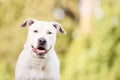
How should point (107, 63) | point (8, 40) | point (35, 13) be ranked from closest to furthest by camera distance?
point (35, 13), point (8, 40), point (107, 63)

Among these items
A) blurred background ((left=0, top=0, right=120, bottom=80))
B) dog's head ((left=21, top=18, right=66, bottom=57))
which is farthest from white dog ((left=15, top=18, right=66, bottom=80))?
blurred background ((left=0, top=0, right=120, bottom=80))

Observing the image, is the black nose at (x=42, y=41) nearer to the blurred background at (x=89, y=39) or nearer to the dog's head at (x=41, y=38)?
the dog's head at (x=41, y=38)

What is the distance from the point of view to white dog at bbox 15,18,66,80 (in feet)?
5.37

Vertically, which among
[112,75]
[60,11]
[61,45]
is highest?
[60,11]

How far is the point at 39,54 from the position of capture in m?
1.66

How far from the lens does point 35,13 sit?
89.4 inches

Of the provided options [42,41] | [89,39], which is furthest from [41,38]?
[89,39]

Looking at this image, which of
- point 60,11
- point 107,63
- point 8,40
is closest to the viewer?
point 8,40

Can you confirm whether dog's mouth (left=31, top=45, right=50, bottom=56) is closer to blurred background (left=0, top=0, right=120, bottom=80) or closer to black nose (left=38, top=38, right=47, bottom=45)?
black nose (left=38, top=38, right=47, bottom=45)

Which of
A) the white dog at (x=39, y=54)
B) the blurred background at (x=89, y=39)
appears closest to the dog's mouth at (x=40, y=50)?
the white dog at (x=39, y=54)

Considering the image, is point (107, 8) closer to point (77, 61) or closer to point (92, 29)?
point (92, 29)

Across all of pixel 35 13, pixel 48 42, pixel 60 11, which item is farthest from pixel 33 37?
pixel 60 11

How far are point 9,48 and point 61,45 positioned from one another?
1.00 ft

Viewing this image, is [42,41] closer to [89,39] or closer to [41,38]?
[41,38]
